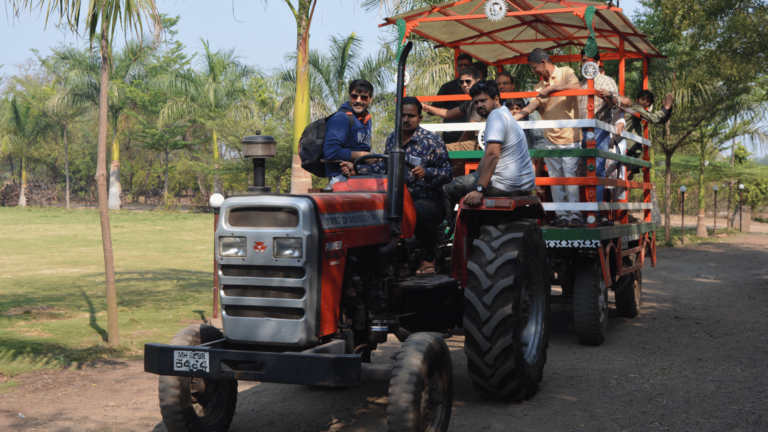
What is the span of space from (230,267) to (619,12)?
5.31 m

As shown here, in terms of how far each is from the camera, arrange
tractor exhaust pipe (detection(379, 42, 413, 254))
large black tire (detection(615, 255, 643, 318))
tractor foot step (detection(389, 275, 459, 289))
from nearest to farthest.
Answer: tractor exhaust pipe (detection(379, 42, 413, 254)), tractor foot step (detection(389, 275, 459, 289)), large black tire (detection(615, 255, 643, 318))

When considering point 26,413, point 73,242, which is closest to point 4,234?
point 73,242

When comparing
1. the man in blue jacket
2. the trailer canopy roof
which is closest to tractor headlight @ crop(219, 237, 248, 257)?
the man in blue jacket

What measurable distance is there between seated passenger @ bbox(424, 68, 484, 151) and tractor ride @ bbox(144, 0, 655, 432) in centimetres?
192

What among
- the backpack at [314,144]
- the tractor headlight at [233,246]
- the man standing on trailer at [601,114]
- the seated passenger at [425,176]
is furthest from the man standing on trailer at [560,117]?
the tractor headlight at [233,246]

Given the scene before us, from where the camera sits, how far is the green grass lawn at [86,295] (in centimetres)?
762

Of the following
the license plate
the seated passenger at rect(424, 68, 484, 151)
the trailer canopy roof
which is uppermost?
the trailer canopy roof

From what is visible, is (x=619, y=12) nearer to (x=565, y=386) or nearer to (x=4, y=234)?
(x=565, y=386)

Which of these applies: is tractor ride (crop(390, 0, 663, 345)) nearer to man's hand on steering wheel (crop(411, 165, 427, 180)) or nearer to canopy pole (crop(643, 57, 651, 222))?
canopy pole (crop(643, 57, 651, 222))

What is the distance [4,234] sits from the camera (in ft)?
77.0

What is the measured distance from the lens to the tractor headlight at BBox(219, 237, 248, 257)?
13.8ft

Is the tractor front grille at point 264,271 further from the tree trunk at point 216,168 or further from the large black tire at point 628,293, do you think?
the tree trunk at point 216,168

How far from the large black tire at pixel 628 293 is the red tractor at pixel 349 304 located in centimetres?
395

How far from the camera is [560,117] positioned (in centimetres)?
804
